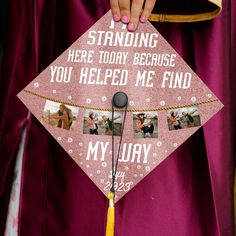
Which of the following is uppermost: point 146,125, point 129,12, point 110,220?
point 129,12

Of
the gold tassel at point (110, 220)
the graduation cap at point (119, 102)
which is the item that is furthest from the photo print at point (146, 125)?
the gold tassel at point (110, 220)

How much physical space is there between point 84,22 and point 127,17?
0.08 metres

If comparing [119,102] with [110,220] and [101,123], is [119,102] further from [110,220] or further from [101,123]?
[110,220]

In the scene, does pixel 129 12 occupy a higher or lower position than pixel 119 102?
higher

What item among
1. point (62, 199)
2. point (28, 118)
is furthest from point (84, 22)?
point (62, 199)

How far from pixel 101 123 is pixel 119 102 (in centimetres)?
4

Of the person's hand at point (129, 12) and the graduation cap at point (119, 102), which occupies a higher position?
the person's hand at point (129, 12)

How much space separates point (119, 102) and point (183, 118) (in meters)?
0.10

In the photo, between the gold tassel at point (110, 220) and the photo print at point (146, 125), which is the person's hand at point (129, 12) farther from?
the gold tassel at point (110, 220)

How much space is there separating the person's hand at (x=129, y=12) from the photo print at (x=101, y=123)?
0.42 ft

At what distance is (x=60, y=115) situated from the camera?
67 cm

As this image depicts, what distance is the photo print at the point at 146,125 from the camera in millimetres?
670

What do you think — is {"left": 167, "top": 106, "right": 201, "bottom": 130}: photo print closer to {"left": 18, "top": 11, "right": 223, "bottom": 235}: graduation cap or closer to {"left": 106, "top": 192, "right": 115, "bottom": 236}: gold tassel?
{"left": 18, "top": 11, "right": 223, "bottom": 235}: graduation cap

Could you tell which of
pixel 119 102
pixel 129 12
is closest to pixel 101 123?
pixel 119 102
